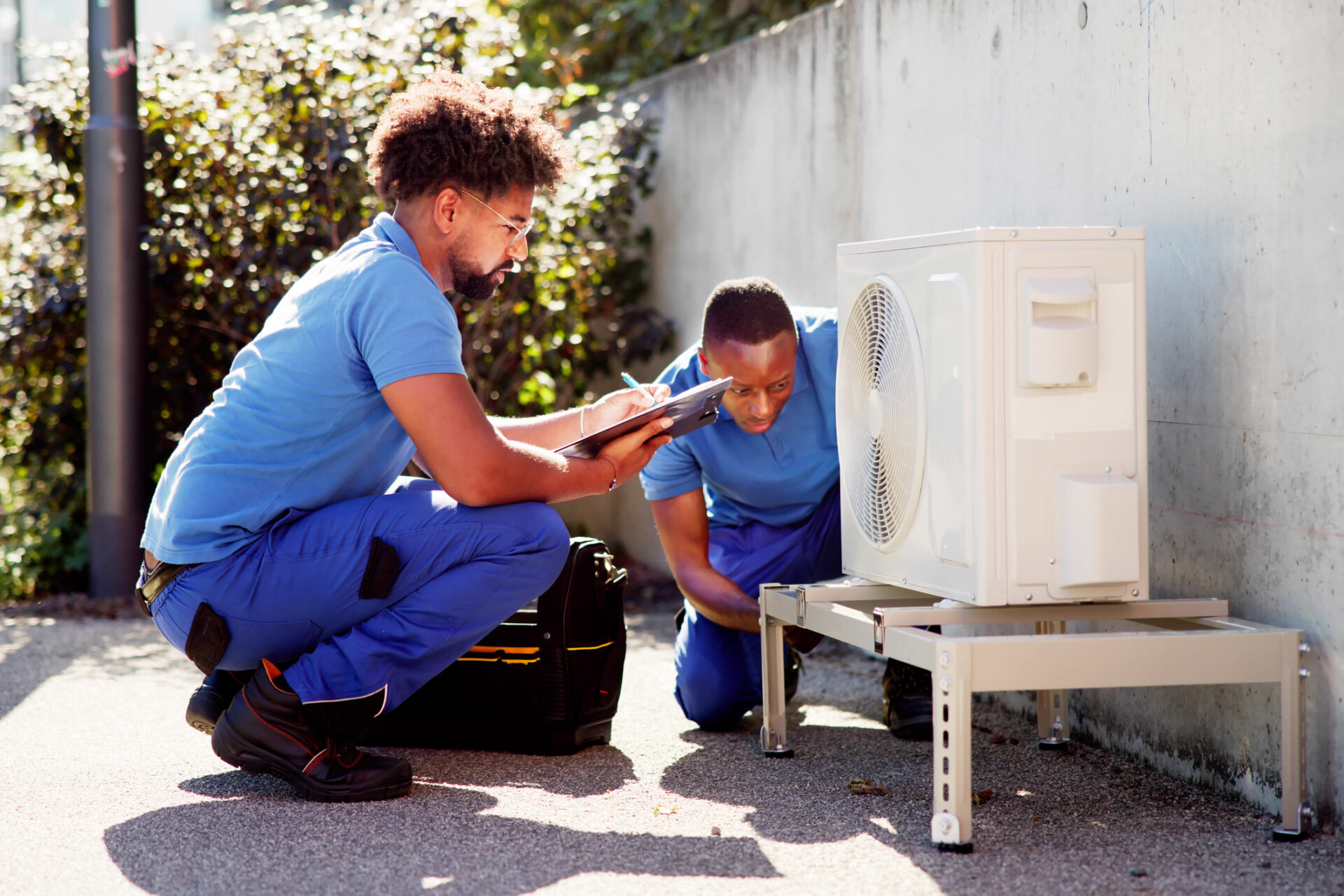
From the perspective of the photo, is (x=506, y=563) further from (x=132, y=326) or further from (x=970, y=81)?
(x=132, y=326)

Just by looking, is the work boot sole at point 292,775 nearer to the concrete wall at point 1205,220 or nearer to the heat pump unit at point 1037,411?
the heat pump unit at point 1037,411

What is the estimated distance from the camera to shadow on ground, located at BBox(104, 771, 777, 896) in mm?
2271

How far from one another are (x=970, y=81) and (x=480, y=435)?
1884mm

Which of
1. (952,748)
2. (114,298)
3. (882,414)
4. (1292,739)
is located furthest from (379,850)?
(114,298)

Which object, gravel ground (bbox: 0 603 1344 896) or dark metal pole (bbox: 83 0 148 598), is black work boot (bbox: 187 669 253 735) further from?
dark metal pole (bbox: 83 0 148 598)

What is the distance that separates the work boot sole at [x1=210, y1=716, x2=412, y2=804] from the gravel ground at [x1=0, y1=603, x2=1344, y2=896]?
0.13 ft

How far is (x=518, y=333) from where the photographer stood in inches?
229

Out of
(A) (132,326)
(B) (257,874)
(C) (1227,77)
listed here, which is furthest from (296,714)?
(A) (132,326)

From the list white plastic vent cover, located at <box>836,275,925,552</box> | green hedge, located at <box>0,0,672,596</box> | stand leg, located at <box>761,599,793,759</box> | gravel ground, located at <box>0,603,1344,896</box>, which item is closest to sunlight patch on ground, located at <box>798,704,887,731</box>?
gravel ground, located at <box>0,603,1344,896</box>

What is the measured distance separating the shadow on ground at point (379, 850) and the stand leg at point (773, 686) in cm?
68

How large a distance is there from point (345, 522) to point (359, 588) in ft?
0.45

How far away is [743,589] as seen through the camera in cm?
362

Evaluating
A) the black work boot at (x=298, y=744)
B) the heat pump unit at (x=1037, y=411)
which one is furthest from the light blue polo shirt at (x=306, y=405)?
the heat pump unit at (x=1037, y=411)

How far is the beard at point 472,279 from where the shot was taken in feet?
9.73
